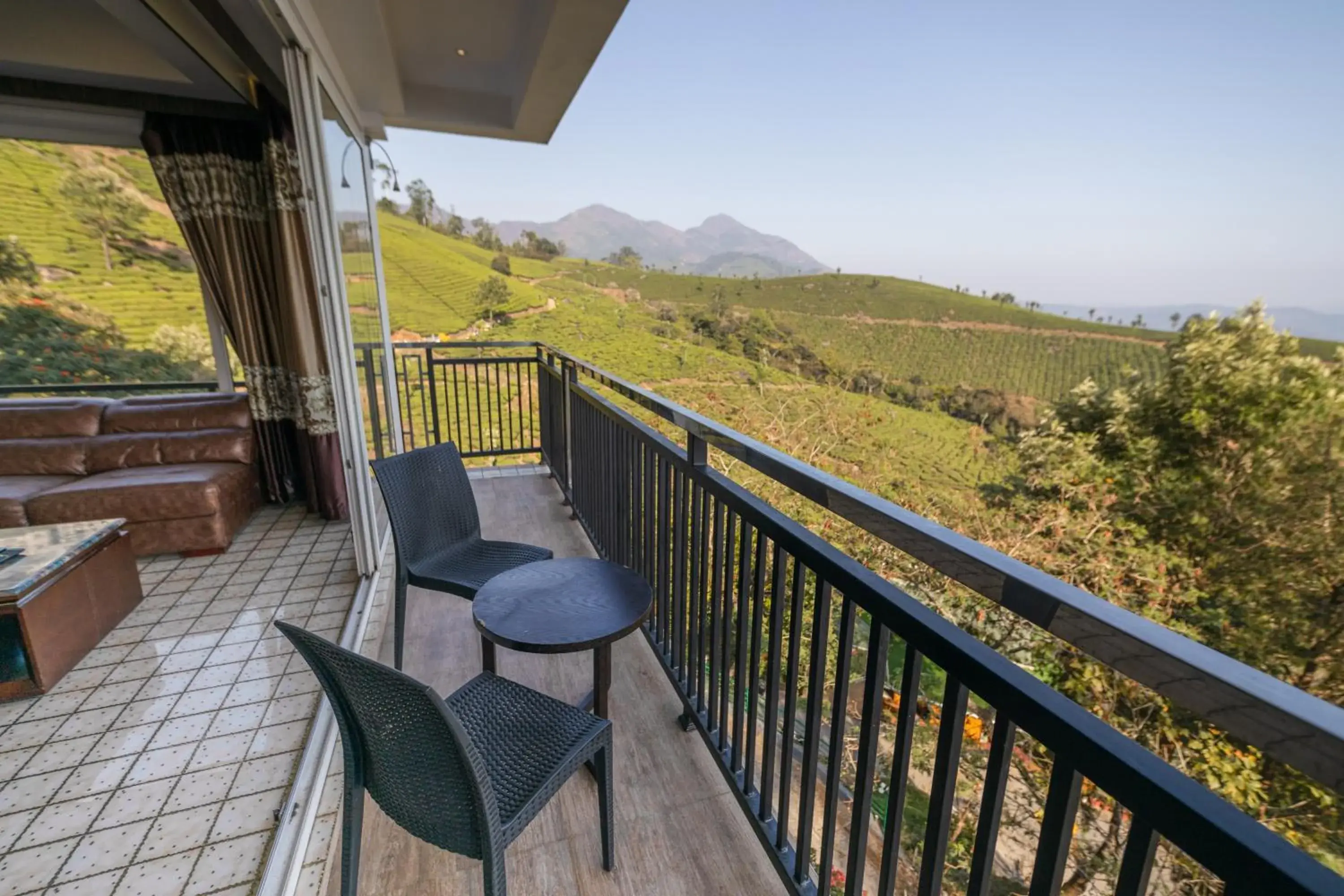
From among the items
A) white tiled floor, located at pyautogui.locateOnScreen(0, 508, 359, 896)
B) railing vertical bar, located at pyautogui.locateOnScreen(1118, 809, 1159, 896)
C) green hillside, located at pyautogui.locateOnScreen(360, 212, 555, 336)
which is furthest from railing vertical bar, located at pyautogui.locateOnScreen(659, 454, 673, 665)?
green hillside, located at pyautogui.locateOnScreen(360, 212, 555, 336)

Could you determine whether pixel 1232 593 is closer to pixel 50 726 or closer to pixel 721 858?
pixel 721 858

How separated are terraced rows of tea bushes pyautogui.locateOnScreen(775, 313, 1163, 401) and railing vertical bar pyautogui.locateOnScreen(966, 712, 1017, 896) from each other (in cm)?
1565

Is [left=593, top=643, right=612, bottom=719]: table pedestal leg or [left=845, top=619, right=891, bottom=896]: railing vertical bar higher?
[left=845, top=619, right=891, bottom=896]: railing vertical bar

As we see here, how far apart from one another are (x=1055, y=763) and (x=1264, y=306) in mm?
11993

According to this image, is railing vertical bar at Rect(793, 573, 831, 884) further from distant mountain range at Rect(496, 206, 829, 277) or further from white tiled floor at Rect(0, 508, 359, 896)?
distant mountain range at Rect(496, 206, 829, 277)

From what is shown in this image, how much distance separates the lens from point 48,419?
3.57 metres

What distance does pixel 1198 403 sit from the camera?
27.7 ft

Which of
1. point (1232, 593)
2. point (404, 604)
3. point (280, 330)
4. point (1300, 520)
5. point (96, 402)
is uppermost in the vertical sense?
point (280, 330)

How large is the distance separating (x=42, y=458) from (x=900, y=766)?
4.89 metres

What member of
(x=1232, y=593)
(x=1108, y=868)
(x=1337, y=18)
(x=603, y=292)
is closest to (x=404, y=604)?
(x=1108, y=868)

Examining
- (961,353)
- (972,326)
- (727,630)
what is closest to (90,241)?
(727,630)

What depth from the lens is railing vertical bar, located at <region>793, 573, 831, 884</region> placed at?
1097 millimetres

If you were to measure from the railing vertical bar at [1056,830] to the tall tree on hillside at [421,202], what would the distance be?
60.3ft

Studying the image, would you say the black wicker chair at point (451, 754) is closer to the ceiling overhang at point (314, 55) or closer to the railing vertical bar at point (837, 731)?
the railing vertical bar at point (837, 731)
